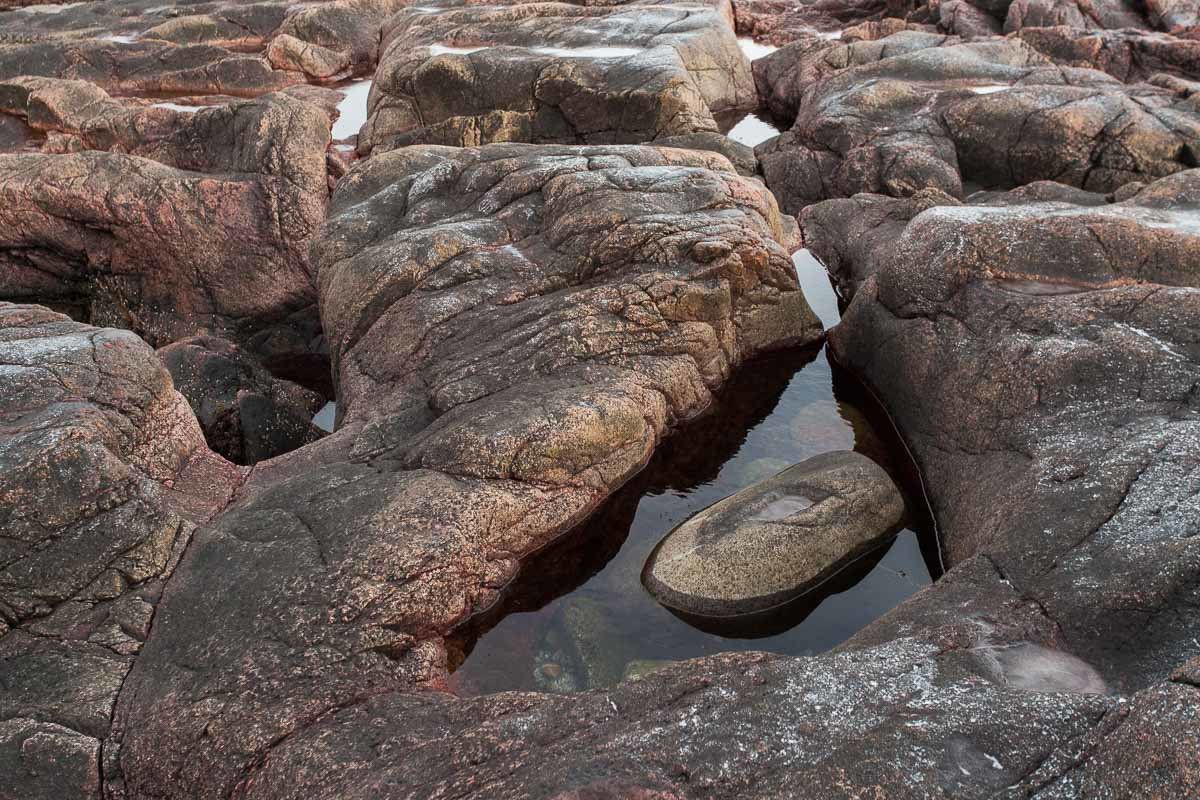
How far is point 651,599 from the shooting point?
24.7ft

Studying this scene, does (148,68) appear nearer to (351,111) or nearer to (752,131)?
(351,111)

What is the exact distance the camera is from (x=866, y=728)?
4848 millimetres

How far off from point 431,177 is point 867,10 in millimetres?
20193

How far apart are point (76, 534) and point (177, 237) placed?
24.6 ft

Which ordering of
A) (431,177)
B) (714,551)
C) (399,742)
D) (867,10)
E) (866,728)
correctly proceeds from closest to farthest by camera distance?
(866,728) < (399,742) < (714,551) < (431,177) < (867,10)

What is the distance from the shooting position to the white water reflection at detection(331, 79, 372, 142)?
760 inches

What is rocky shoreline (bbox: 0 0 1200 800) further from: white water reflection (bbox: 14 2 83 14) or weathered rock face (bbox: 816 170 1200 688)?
white water reflection (bbox: 14 2 83 14)

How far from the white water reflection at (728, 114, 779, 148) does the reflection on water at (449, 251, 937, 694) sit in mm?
9550

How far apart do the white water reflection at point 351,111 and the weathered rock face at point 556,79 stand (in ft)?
3.02

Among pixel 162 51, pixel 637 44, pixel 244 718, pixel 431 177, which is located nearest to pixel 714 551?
pixel 244 718

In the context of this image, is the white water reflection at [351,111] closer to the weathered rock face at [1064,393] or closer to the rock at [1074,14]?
the weathered rock face at [1064,393]

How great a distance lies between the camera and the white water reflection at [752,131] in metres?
18.4

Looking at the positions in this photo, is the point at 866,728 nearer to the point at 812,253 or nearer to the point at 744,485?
the point at 744,485

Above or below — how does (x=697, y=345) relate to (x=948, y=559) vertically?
above
